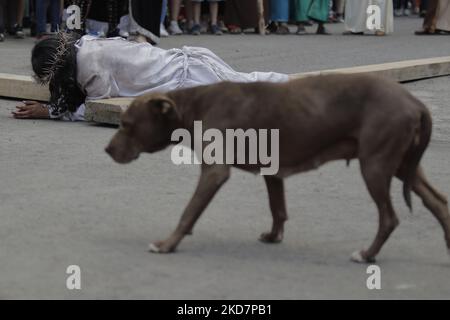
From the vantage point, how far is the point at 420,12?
26516mm

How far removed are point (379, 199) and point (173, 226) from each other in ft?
3.91

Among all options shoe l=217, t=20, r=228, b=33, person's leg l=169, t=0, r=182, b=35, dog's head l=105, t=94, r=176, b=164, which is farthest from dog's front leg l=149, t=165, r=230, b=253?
shoe l=217, t=20, r=228, b=33

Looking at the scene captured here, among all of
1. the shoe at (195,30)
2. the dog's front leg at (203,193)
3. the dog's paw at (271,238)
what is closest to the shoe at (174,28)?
the shoe at (195,30)

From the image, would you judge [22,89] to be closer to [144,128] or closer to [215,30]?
[144,128]

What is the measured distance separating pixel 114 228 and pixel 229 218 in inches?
24.9

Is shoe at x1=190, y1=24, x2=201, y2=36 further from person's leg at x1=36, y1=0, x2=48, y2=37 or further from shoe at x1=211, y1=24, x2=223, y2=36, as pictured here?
person's leg at x1=36, y1=0, x2=48, y2=37

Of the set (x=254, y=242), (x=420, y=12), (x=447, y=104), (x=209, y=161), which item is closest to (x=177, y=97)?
(x=209, y=161)

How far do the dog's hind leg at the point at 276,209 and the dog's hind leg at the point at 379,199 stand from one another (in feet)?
1.55

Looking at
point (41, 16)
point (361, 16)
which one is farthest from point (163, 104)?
point (361, 16)

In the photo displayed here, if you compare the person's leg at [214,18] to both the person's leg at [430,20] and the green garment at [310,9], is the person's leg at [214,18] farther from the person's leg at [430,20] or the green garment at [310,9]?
the person's leg at [430,20]

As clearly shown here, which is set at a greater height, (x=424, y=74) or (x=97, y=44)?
(x=97, y=44)

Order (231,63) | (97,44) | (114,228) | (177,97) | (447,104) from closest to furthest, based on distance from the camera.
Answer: (177,97) → (114,228) → (97,44) → (447,104) → (231,63)

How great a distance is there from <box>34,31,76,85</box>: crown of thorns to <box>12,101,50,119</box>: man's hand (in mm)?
603

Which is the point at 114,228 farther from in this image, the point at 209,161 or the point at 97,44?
the point at 97,44
